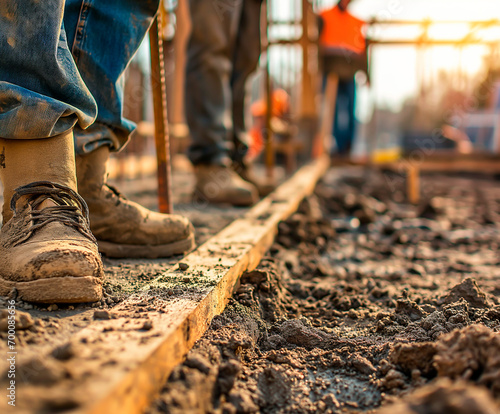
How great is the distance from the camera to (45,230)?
3.33ft

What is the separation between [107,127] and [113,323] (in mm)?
719

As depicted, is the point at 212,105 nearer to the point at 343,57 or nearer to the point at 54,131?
the point at 54,131

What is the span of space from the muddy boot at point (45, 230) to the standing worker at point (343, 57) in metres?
5.22

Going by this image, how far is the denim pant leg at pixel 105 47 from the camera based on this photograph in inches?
48.3

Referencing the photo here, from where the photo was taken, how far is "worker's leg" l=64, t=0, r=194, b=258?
1243 mm

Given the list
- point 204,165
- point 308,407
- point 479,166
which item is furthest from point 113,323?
point 479,166

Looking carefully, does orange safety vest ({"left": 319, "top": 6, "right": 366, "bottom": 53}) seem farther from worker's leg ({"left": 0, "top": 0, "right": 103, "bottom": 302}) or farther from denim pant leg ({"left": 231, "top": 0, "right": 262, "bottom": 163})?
worker's leg ({"left": 0, "top": 0, "right": 103, "bottom": 302})

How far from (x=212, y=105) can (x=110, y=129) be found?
1142 mm

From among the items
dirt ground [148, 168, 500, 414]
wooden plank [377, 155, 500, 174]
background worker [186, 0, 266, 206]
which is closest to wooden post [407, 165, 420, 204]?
dirt ground [148, 168, 500, 414]

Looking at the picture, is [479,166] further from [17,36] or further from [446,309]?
[17,36]

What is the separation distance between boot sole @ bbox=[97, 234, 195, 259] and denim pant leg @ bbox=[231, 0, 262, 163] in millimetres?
1653

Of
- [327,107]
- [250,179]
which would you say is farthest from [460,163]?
[250,179]

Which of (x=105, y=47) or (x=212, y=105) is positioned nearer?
(x=105, y=47)

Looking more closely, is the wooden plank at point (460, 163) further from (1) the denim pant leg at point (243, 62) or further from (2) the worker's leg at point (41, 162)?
(2) the worker's leg at point (41, 162)
